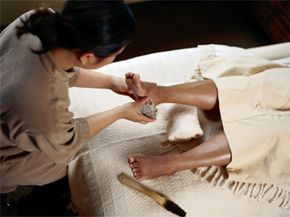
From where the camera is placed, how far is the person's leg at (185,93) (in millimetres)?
1294

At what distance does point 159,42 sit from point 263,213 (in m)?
1.29

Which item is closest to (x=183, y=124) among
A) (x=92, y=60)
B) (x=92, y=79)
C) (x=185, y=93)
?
(x=185, y=93)

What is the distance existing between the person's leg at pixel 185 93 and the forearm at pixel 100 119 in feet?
0.44

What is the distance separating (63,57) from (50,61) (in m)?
0.03

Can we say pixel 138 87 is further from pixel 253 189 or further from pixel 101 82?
pixel 253 189

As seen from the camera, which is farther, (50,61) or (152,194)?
(152,194)

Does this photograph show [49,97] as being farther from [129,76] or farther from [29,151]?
[129,76]

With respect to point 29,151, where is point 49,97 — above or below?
above

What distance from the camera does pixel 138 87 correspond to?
126cm

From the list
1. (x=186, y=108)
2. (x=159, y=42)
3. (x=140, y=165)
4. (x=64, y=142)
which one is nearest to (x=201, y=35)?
(x=159, y=42)

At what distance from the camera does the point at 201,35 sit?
2.30 meters

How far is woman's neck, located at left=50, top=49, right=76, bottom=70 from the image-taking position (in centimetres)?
91

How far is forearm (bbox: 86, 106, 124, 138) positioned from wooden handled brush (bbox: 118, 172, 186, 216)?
0.60 feet

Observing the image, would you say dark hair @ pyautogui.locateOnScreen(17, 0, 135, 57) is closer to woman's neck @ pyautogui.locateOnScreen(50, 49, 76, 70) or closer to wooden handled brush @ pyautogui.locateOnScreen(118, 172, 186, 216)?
woman's neck @ pyautogui.locateOnScreen(50, 49, 76, 70)
